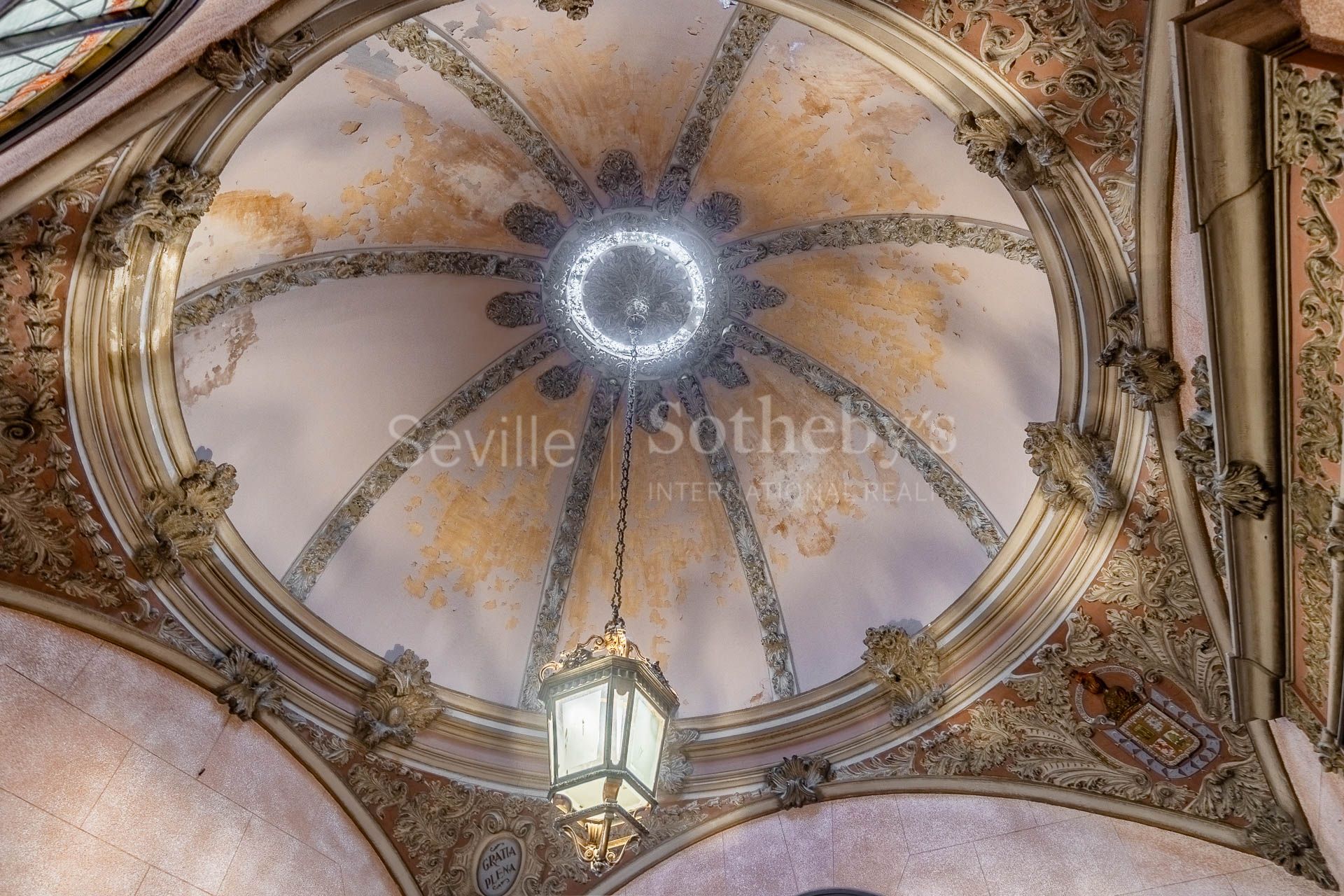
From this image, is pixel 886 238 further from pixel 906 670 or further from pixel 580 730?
pixel 580 730

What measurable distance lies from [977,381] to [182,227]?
5355 mm

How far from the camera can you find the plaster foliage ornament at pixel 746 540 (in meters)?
8.09

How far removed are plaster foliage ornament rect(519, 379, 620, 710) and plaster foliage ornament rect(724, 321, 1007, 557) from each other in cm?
134

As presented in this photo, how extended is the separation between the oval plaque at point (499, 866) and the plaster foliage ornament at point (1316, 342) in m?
5.04

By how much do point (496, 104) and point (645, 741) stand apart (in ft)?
15.0

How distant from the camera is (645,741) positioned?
15.0 feet

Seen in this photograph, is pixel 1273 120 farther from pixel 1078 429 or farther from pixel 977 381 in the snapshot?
pixel 977 381

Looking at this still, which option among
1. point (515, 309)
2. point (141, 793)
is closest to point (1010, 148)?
point (515, 309)

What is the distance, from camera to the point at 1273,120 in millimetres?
3275

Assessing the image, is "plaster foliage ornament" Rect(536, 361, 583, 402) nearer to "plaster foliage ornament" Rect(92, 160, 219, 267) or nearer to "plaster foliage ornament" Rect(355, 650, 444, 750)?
"plaster foliage ornament" Rect(355, 650, 444, 750)

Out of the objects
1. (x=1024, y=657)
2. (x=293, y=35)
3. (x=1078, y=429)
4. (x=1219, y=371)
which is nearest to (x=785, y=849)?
(x=1024, y=657)

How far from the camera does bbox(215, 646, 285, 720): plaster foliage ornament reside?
620 cm

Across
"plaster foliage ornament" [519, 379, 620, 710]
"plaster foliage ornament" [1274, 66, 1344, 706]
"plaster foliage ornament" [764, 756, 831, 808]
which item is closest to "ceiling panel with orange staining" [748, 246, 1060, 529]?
"plaster foliage ornament" [519, 379, 620, 710]

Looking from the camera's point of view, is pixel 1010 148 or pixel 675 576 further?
pixel 675 576
